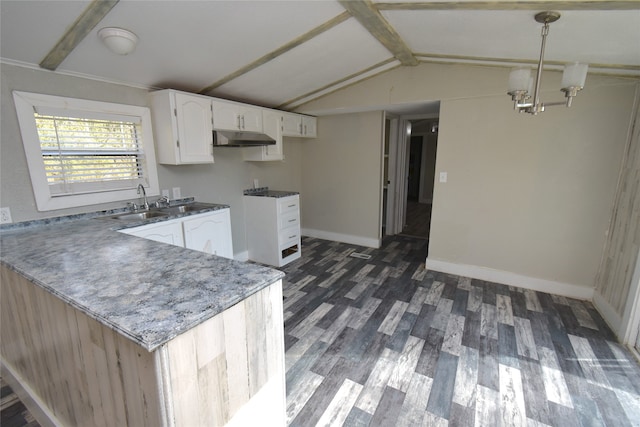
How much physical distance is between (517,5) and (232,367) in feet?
8.22

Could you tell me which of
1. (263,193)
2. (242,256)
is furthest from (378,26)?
(242,256)

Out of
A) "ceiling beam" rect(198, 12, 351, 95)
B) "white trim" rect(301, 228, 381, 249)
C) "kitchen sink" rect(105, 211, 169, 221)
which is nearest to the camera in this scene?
"ceiling beam" rect(198, 12, 351, 95)

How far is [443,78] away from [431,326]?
267cm

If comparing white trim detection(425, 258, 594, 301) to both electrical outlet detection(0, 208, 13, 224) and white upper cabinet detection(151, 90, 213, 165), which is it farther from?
electrical outlet detection(0, 208, 13, 224)

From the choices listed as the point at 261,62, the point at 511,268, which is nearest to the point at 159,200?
the point at 261,62

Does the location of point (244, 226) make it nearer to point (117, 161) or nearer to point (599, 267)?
point (117, 161)

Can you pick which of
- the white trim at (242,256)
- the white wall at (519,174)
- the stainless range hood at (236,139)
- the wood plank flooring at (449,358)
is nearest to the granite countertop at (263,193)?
the stainless range hood at (236,139)

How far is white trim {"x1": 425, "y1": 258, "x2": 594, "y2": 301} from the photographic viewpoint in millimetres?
2963

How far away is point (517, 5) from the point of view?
5.75ft

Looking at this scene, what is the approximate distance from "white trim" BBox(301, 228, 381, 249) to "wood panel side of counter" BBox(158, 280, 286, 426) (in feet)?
11.2

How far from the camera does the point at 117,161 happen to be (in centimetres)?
265

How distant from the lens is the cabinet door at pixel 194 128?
276cm

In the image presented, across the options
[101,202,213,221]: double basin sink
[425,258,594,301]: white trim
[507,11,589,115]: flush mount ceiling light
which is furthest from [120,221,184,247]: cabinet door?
[425,258,594,301]: white trim

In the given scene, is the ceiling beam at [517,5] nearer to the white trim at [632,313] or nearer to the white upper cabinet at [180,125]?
the white trim at [632,313]
